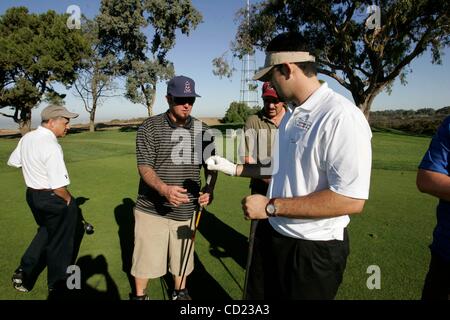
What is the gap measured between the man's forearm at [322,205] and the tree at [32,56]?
120 ft

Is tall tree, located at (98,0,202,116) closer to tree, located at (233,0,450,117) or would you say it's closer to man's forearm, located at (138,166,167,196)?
tree, located at (233,0,450,117)

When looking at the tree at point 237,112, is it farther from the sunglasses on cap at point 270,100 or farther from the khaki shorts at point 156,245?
the khaki shorts at point 156,245

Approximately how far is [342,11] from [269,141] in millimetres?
23523

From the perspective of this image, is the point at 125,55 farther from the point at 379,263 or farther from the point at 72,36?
the point at 379,263

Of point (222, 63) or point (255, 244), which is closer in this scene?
point (255, 244)

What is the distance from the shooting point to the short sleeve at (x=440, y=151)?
2.36 m

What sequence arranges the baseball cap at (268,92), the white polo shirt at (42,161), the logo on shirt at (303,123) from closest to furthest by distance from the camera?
1. the logo on shirt at (303,123)
2. the white polo shirt at (42,161)
3. the baseball cap at (268,92)

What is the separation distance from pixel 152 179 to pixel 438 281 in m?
2.71

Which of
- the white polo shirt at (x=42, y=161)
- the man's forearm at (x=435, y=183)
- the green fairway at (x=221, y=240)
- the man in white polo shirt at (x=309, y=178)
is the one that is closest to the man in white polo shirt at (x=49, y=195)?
the white polo shirt at (x=42, y=161)

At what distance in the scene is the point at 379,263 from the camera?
483 cm

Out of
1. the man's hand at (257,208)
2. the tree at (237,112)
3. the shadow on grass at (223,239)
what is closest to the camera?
the man's hand at (257,208)

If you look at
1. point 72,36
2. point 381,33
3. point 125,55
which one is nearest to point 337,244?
point 381,33

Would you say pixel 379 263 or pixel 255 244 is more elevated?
pixel 255 244

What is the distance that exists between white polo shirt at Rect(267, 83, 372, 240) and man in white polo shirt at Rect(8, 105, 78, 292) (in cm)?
295
